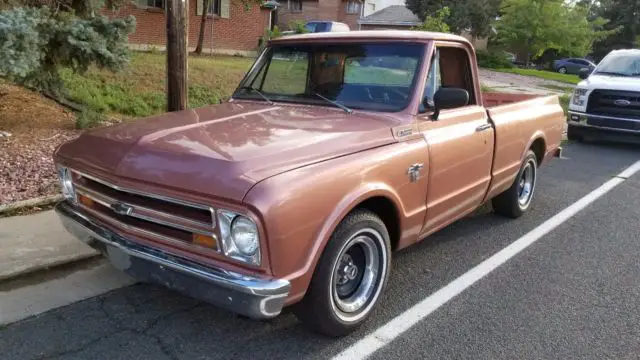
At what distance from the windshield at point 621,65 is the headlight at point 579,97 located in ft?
3.55

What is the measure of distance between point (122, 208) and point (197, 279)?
0.65m

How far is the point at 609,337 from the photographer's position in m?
3.56

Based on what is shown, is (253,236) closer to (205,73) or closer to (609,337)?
(609,337)

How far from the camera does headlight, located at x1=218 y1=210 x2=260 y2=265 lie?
2.73 meters

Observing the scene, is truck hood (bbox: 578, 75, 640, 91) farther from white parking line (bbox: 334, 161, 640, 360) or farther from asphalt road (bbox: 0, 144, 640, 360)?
asphalt road (bbox: 0, 144, 640, 360)

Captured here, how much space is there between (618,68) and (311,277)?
34.5ft

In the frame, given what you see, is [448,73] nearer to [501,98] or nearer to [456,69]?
[456,69]

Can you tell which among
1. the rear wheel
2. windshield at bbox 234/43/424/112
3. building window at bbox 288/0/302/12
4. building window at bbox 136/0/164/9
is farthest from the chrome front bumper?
building window at bbox 288/0/302/12

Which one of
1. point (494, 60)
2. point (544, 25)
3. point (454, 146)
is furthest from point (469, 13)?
point (454, 146)

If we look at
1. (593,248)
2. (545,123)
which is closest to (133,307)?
(593,248)

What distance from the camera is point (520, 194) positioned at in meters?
6.00

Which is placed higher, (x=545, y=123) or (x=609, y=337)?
(x=545, y=123)

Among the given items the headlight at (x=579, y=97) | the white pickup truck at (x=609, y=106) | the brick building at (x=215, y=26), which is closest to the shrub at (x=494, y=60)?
the brick building at (x=215, y=26)

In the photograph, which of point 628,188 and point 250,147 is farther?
point 628,188
